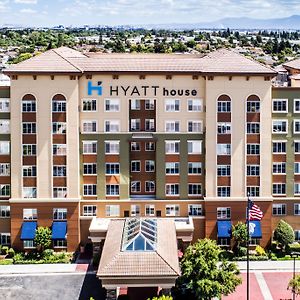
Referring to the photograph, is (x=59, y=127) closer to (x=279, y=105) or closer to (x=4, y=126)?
(x=4, y=126)

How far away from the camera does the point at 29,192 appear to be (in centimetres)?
6938

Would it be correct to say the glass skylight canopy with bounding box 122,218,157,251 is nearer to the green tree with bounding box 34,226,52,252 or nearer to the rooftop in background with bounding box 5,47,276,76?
the green tree with bounding box 34,226,52,252

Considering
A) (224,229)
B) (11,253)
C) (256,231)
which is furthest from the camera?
(224,229)

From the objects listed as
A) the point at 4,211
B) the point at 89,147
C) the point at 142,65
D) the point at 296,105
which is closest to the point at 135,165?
the point at 89,147

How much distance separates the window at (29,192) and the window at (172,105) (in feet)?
55.8

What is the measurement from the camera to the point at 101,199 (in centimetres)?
7031

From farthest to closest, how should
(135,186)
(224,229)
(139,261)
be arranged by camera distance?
(135,186)
(224,229)
(139,261)

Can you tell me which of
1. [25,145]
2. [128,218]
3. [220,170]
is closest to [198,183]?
[220,170]

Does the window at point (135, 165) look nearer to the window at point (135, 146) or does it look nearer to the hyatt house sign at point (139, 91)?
the window at point (135, 146)

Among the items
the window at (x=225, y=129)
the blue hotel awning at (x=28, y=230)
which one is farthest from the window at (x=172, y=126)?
the blue hotel awning at (x=28, y=230)

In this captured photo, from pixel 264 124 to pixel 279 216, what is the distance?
35.0ft

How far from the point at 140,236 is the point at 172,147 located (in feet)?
50.6

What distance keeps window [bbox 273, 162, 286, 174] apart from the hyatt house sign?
483 inches

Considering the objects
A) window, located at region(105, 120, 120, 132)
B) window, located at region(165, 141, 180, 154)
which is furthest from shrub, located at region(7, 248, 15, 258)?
window, located at region(165, 141, 180, 154)
